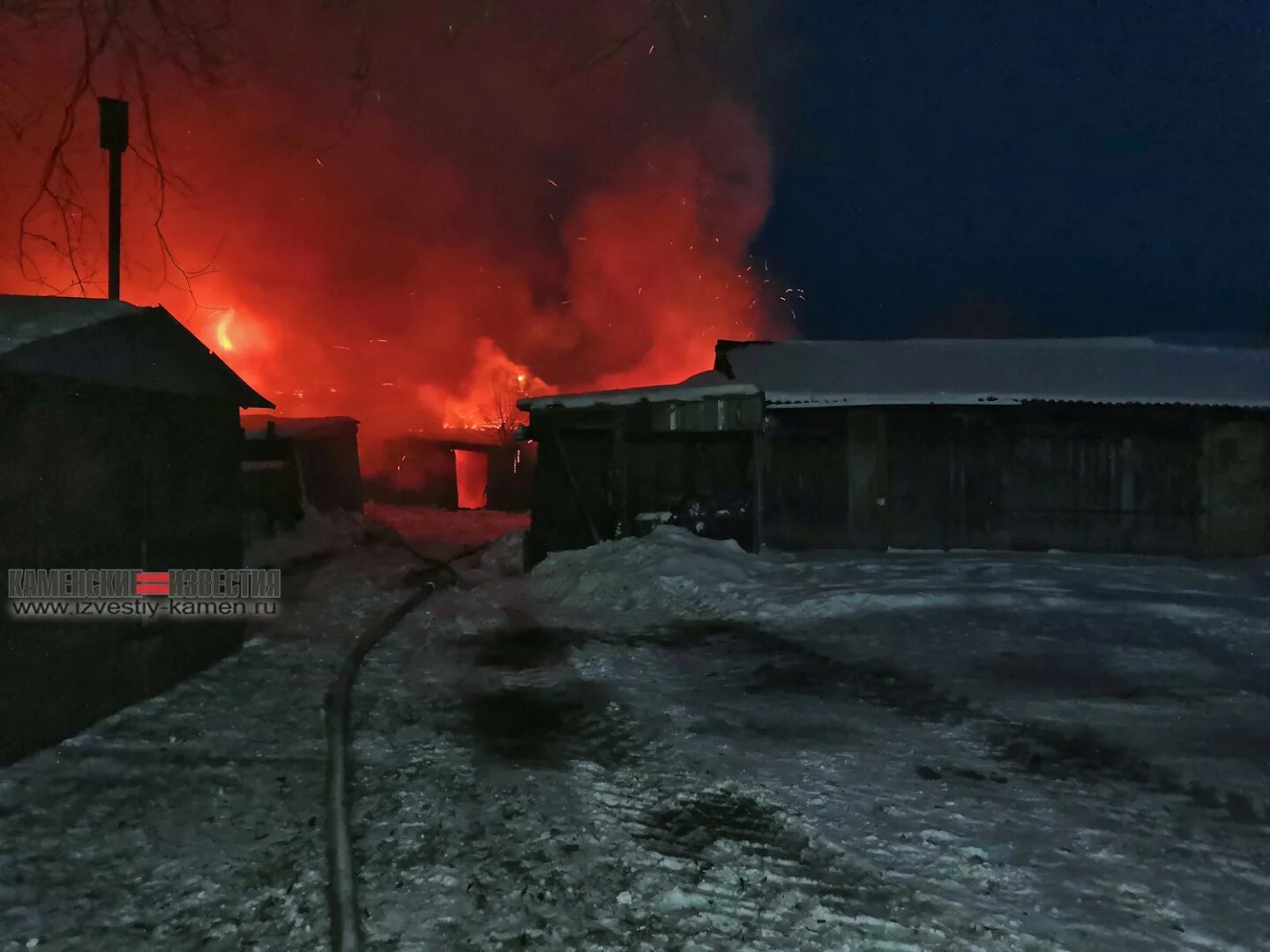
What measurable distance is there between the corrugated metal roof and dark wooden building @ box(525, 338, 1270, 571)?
23.5ft

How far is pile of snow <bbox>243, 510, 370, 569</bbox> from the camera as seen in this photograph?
1623 centimetres

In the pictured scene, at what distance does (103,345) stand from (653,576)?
305 inches

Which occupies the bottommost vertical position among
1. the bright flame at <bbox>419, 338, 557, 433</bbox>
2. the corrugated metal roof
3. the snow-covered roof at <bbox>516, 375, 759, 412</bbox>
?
the corrugated metal roof

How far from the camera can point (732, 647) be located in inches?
363

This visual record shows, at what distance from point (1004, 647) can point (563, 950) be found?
697cm

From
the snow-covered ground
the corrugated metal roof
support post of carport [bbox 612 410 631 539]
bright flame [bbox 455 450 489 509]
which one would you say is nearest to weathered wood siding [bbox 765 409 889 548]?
support post of carport [bbox 612 410 631 539]

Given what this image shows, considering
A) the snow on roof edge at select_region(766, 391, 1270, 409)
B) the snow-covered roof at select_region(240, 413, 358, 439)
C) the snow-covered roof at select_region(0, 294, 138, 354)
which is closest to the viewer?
the snow-covered roof at select_region(0, 294, 138, 354)

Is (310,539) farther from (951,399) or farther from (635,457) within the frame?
(951,399)

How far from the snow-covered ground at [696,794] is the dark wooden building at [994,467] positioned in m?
5.57

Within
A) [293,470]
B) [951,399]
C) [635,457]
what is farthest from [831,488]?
[293,470]

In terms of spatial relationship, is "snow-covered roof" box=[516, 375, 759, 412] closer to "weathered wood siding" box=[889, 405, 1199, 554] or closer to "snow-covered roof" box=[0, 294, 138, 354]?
"weathered wood siding" box=[889, 405, 1199, 554]

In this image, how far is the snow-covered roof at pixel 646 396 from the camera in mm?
14320

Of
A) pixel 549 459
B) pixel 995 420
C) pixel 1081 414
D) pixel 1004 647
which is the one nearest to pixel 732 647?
pixel 1004 647

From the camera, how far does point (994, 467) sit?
1570 cm
